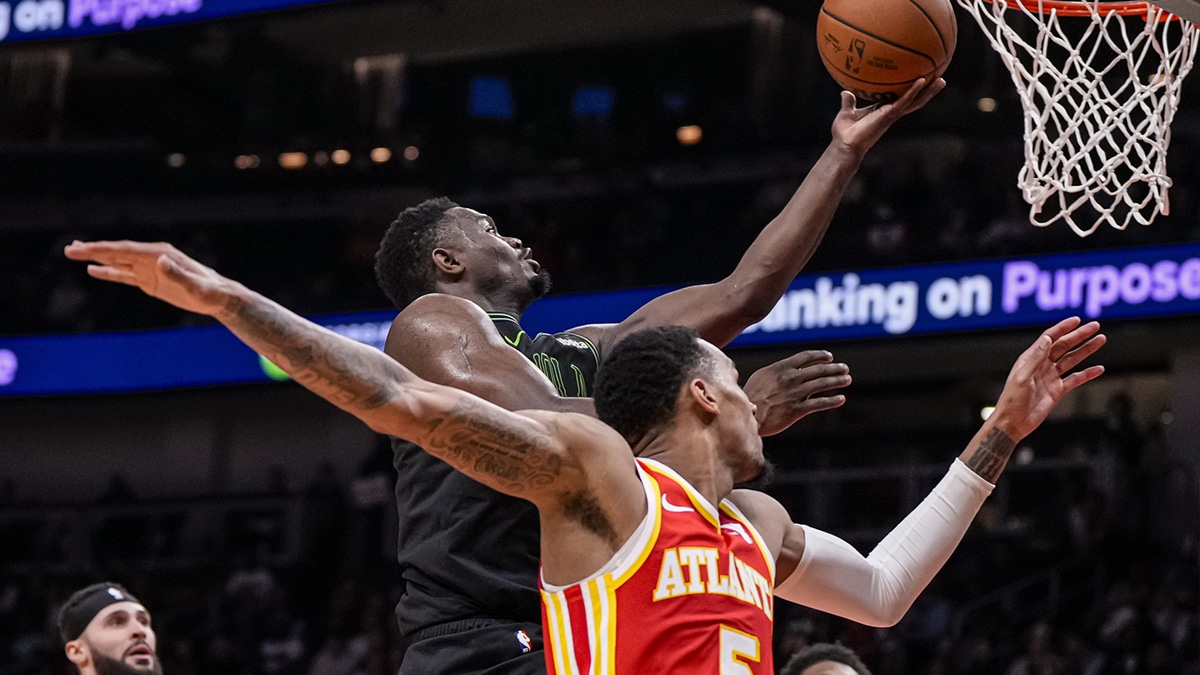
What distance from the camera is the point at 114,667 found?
5.03m

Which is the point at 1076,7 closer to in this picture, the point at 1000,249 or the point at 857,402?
the point at 1000,249

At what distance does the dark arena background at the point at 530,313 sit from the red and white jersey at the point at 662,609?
6.67 m

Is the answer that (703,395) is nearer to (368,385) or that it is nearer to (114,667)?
(368,385)

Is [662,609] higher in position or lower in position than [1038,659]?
higher

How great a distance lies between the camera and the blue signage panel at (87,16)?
40.2ft

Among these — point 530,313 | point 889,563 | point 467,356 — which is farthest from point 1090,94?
point 530,313

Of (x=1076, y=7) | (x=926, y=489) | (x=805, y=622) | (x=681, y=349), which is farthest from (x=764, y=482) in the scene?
(x=926, y=489)

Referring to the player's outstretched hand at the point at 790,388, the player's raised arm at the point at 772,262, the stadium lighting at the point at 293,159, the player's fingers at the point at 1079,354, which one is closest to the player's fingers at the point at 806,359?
the player's outstretched hand at the point at 790,388

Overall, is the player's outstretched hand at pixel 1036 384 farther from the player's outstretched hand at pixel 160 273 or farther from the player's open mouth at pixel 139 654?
the player's open mouth at pixel 139 654

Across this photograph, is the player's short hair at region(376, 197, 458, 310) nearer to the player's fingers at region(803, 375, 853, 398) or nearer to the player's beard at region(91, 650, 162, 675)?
the player's fingers at region(803, 375, 853, 398)

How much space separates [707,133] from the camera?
13734 mm

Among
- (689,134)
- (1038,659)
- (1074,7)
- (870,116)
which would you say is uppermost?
(689,134)

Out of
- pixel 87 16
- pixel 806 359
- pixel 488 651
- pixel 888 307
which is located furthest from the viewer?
pixel 87 16

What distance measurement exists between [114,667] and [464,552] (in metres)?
2.41
